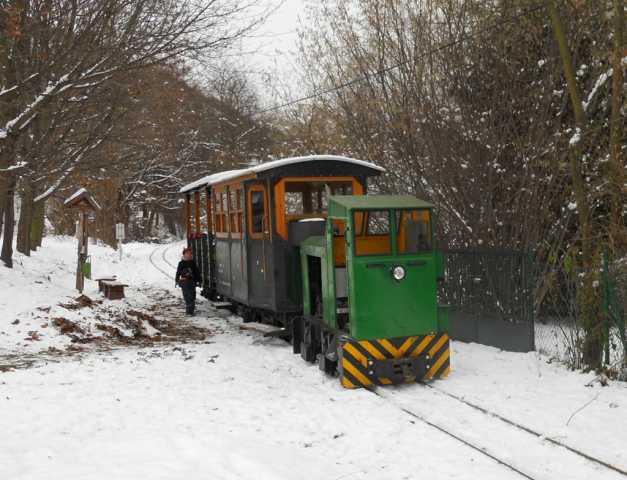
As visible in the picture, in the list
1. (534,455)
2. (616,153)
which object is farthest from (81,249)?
(534,455)

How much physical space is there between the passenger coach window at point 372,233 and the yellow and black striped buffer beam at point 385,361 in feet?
4.03

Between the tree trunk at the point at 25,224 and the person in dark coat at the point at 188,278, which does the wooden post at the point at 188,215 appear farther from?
the tree trunk at the point at 25,224

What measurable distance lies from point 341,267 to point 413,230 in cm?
118

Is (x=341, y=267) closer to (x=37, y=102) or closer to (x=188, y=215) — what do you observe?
(x=37, y=102)

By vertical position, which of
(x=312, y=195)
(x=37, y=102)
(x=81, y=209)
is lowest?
(x=312, y=195)

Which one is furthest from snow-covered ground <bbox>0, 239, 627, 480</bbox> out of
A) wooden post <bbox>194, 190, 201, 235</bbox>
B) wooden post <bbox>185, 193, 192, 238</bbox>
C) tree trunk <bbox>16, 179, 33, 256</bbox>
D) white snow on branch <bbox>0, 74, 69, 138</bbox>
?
tree trunk <bbox>16, 179, 33, 256</bbox>

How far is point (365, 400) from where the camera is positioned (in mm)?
7781

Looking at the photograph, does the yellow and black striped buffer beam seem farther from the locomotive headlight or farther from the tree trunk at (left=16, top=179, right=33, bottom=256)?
the tree trunk at (left=16, top=179, right=33, bottom=256)

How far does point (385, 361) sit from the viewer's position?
8273mm

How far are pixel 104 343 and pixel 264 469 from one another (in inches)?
258

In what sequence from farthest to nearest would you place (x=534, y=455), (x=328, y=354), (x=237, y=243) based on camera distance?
1. (x=237, y=243)
2. (x=328, y=354)
3. (x=534, y=455)

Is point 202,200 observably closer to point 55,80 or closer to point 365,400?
point 55,80

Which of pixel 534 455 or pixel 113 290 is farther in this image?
pixel 113 290

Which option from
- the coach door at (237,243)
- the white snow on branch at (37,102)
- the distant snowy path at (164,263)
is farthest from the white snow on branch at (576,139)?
the distant snowy path at (164,263)
